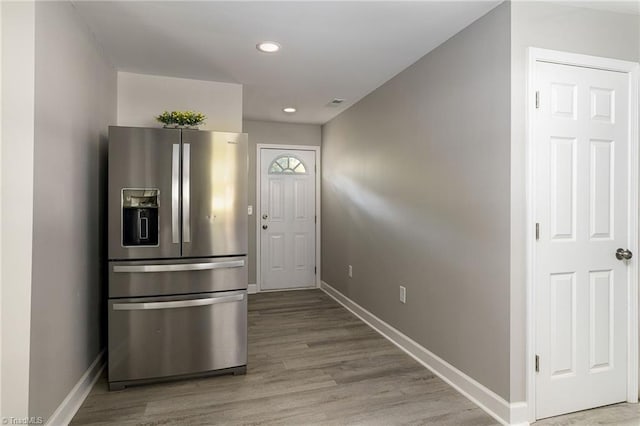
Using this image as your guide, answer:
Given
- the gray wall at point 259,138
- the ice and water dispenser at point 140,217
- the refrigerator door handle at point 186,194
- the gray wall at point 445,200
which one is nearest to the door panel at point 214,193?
the refrigerator door handle at point 186,194

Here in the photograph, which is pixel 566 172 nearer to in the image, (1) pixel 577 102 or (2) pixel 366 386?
(1) pixel 577 102

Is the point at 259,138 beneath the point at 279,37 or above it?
beneath

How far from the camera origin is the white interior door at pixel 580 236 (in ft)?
6.98

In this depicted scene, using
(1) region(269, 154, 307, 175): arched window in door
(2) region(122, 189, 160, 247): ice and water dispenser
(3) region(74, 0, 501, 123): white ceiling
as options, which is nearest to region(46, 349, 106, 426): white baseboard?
(2) region(122, 189, 160, 247): ice and water dispenser

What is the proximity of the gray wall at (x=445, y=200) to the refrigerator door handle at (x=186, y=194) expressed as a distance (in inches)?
71.1

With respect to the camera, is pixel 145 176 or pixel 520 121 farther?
pixel 145 176

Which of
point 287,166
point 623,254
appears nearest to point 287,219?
point 287,166

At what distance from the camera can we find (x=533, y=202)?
6.88 ft

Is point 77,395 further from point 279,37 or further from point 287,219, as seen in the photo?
point 287,219

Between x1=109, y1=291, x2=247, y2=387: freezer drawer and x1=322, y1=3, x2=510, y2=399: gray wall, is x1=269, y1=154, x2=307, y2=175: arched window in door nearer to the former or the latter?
x1=322, y1=3, x2=510, y2=399: gray wall

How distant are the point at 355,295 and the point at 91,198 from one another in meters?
2.86

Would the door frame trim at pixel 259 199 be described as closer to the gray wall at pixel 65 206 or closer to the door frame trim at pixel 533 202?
the gray wall at pixel 65 206

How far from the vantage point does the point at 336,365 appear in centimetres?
286

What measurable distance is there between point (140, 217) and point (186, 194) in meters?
0.35
